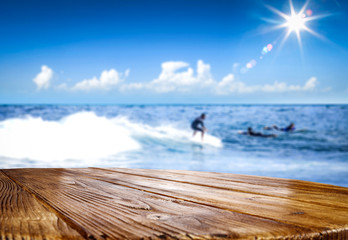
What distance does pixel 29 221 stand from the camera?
40 cm

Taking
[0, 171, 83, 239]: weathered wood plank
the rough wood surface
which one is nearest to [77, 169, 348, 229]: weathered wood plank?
the rough wood surface

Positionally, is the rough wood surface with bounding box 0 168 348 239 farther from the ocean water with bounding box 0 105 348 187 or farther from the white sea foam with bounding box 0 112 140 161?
the white sea foam with bounding box 0 112 140 161

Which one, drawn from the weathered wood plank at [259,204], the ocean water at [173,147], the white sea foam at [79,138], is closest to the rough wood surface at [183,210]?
the weathered wood plank at [259,204]

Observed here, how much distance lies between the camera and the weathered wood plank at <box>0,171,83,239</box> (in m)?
0.34

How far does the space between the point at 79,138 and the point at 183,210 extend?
976 centimetres

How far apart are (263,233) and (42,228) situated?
270mm

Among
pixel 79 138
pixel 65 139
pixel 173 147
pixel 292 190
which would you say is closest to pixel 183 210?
pixel 292 190

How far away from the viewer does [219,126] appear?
44.1ft

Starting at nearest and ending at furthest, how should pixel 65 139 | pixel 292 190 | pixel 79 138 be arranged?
pixel 292 190 → pixel 65 139 → pixel 79 138

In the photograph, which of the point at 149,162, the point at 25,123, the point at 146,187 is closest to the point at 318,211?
the point at 146,187

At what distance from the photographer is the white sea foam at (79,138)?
791 cm

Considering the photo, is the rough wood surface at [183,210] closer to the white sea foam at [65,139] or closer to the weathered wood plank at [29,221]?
the weathered wood plank at [29,221]

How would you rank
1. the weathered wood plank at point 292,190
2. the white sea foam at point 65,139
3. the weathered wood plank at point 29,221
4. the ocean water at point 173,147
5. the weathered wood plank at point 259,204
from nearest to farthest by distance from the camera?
the weathered wood plank at point 29,221, the weathered wood plank at point 259,204, the weathered wood plank at point 292,190, the ocean water at point 173,147, the white sea foam at point 65,139

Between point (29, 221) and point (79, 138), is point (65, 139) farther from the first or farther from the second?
point (29, 221)
